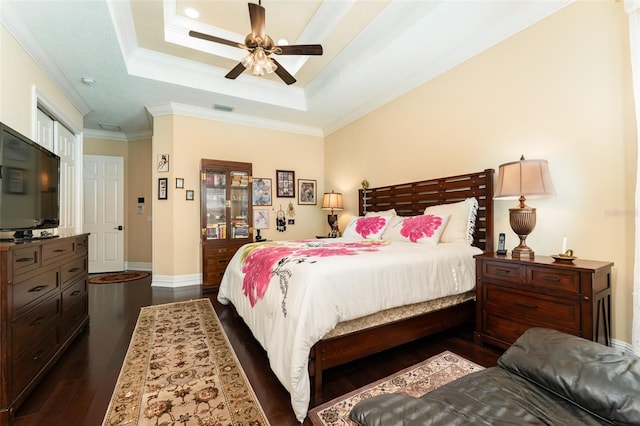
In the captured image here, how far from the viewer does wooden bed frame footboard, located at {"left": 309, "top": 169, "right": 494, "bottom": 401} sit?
5.73ft

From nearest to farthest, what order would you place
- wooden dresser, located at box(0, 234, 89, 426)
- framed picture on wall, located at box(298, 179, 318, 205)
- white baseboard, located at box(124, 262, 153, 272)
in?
wooden dresser, located at box(0, 234, 89, 426) < framed picture on wall, located at box(298, 179, 318, 205) < white baseboard, located at box(124, 262, 153, 272)

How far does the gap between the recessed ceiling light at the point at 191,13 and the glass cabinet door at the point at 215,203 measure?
6.78 feet

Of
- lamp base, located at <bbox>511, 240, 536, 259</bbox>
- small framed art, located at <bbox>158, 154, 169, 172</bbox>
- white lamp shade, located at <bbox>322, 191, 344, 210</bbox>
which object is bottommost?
lamp base, located at <bbox>511, 240, 536, 259</bbox>

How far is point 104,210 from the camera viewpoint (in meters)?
5.71

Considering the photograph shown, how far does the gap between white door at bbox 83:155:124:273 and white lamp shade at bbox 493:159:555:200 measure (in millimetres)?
6837

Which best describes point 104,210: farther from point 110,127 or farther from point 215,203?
point 215,203

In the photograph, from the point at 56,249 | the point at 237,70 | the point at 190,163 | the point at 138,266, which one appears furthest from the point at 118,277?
the point at 237,70

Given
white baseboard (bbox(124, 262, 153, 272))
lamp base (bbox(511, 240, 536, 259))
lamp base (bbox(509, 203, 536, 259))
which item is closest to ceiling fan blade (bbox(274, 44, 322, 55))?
lamp base (bbox(509, 203, 536, 259))

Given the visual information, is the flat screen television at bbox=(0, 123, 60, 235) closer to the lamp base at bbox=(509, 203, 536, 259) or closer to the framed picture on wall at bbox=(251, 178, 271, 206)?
the framed picture on wall at bbox=(251, 178, 271, 206)

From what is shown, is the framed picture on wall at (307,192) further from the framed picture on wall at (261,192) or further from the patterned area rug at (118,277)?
the patterned area rug at (118,277)

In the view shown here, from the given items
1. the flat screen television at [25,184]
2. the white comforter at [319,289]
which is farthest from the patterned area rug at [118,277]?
the white comforter at [319,289]

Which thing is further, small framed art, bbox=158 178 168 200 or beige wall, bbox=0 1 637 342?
small framed art, bbox=158 178 168 200

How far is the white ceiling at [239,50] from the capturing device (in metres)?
2.50

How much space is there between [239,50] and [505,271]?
3.92 meters
